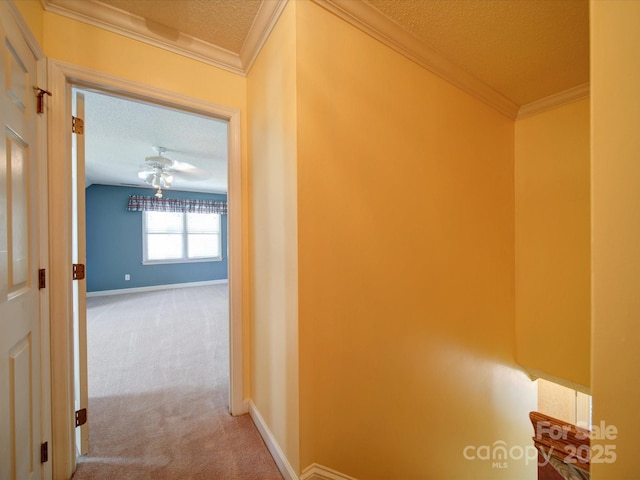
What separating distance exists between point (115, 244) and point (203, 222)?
1902 mm

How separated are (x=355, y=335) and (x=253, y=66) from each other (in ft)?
5.79

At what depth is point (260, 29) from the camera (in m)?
1.29

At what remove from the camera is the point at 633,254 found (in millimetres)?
452

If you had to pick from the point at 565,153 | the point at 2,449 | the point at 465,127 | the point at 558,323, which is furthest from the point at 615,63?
the point at 558,323

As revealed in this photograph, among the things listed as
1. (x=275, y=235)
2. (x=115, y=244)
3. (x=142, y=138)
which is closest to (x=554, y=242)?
(x=275, y=235)

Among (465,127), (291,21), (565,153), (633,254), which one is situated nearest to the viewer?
(633,254)

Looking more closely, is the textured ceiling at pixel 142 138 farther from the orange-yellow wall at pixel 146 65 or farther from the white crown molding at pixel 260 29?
the white crown molding at pixel 260 29

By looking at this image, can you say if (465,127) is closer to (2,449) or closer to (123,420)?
(2,449)

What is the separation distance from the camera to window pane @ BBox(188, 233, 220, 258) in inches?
242

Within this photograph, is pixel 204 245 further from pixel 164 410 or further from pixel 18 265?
pixel 18 265

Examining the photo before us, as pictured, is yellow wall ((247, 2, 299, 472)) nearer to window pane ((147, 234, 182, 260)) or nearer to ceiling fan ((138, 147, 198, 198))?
ceiling fan ((138, 147, 198, 198))

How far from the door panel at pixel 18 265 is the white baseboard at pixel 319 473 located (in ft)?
3.46

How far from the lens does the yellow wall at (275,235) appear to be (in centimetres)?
108

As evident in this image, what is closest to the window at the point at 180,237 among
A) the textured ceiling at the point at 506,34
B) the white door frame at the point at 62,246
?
the white door frame at the point at 62,246
